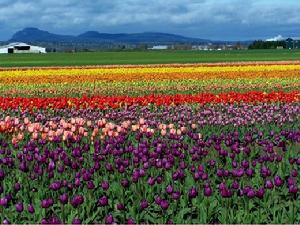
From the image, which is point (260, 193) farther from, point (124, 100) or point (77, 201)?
point (124, 100)

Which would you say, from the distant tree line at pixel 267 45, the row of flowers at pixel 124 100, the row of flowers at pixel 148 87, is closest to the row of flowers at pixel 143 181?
the row of flowers at pixel 124 100

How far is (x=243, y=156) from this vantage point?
10.0 metres

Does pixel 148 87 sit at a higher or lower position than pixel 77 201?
lower

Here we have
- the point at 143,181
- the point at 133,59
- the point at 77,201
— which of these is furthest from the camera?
the point at 133,59

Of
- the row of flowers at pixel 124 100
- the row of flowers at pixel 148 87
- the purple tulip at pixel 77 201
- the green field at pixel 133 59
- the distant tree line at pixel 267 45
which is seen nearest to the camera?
the purple tulip at pixel 77 201

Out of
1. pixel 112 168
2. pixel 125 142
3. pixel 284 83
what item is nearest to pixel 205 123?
pixel 125 142

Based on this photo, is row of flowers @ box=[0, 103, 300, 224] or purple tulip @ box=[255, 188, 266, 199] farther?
purple tulip @ box=[255, 188, 266, 199]

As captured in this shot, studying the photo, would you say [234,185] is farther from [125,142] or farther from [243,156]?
[125,142]

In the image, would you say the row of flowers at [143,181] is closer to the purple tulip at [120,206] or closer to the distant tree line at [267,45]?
the purple tulip at [120,206]

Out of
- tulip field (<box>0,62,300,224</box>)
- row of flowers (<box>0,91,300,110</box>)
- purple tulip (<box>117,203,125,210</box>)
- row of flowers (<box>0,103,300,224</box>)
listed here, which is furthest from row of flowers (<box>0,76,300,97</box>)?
purple tulip (<box>117,203,125,210</box>)

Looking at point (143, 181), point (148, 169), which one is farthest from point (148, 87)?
point (143, 181)

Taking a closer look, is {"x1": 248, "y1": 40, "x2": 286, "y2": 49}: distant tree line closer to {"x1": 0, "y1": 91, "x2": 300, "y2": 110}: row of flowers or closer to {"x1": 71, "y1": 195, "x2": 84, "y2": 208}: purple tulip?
{"x1": 0, "y1": 91, "x2": 300, "y2": 110}: row of flowers

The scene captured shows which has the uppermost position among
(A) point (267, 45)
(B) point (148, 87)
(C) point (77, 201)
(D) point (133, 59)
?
(C) point (77, 201)

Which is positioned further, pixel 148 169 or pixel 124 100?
pixel 124 100
